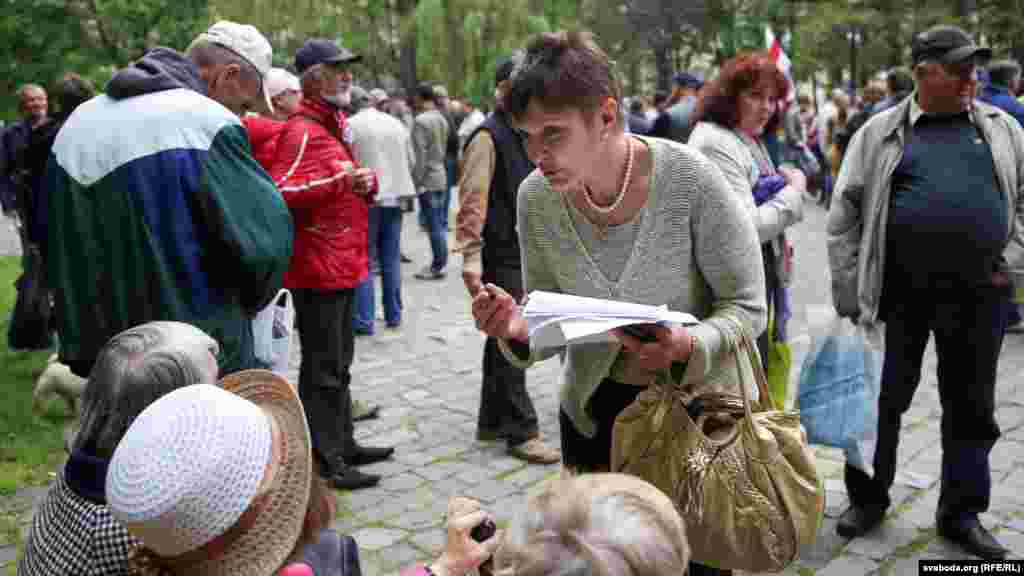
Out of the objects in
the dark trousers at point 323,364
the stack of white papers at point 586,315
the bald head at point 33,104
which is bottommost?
the dark trousers at point 323,364

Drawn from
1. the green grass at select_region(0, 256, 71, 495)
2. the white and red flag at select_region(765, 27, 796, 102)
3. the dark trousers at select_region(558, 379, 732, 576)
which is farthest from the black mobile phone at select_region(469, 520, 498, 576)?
the green grass at select_region(0, 256, 71, 495)

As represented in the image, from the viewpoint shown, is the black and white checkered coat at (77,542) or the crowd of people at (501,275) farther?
the black and white checkered coat at (77,542)

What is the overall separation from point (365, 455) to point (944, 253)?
3125 mm

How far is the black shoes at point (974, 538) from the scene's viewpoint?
363 centimetres

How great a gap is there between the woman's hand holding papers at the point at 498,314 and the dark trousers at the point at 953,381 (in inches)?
86.4

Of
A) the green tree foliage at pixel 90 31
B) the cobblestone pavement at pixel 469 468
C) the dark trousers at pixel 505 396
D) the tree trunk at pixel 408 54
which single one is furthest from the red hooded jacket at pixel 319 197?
the tree trunk at pixel 408 54

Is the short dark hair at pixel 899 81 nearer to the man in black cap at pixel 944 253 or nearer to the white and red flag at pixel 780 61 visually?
the white and red flag at pixel 780 61

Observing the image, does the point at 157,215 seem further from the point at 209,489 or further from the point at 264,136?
the point at 209,489

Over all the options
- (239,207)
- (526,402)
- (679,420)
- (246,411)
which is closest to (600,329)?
(679,420)

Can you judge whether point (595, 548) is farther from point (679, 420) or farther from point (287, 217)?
point (287, 217)

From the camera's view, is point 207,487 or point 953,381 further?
point 953,381

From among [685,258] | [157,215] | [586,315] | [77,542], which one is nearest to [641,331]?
[586,315]

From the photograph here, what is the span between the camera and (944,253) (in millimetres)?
3596

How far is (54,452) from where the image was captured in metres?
5.18
